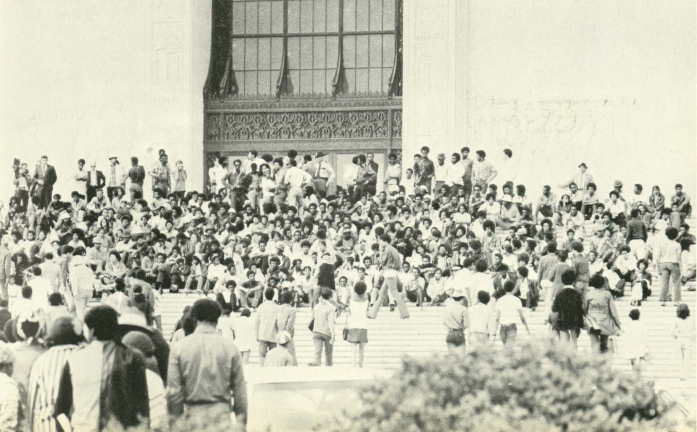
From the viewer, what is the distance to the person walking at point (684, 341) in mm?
15617

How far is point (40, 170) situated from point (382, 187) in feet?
26.7

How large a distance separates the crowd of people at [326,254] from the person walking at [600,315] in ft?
0.06

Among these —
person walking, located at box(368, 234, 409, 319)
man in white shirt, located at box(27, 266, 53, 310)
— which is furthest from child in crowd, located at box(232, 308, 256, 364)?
man in white shirt, located at box(27, 266, 53, 310)

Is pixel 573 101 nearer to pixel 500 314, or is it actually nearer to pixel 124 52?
pixel 124 52

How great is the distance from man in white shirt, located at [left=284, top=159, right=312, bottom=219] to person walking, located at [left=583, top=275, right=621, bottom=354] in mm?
10976

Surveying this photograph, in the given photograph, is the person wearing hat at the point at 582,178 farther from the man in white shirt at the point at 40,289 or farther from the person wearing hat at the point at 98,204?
the man in white shirt at the point at 40,289

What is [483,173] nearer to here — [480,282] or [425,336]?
[480,282]

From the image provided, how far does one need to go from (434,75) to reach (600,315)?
15592 mm

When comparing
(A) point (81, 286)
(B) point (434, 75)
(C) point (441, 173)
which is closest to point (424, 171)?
(C) point (441, 173)

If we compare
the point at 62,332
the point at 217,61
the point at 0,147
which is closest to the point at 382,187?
the point at 217,61

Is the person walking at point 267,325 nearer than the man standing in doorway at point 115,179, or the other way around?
the person walking at point 267,325

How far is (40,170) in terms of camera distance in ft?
87.4

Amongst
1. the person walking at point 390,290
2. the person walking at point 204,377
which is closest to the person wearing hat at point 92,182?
the person walking at point 390,290

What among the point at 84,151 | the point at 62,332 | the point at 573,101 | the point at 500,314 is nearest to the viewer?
the point at 62,332
